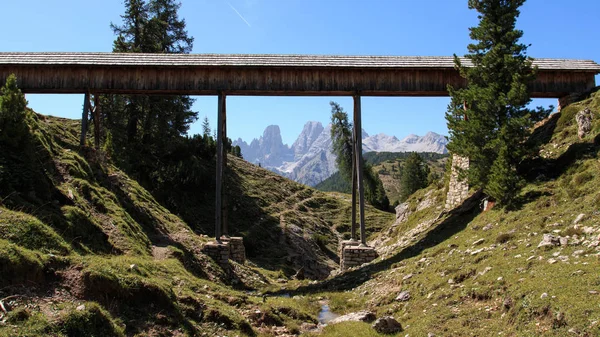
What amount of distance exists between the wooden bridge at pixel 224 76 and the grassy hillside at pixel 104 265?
395cm

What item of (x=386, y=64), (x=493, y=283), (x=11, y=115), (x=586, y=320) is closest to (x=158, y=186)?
(x=11, y=115)

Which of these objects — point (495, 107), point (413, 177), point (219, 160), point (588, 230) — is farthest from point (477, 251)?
point (413, 177)

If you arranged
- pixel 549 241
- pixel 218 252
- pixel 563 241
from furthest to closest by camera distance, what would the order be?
pixel 218 252
pixel 549 241
pixel 563 241

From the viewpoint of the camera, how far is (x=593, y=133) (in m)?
20.7

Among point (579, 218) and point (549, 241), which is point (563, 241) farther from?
point (579, 218)

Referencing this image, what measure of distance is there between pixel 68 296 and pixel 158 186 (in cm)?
2763

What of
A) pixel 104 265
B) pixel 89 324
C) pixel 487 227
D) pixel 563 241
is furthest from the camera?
pixel 487 227

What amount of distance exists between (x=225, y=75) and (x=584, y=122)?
19370 millimetres

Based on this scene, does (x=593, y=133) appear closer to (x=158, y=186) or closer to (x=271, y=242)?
(x=271, y=242)

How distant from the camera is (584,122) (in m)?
21.6

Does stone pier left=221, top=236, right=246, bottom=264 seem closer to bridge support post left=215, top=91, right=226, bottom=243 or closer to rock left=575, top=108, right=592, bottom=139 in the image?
bridge support post left=215, top=91, right=226, bottom=243

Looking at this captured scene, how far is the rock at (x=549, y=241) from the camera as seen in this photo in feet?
42.0

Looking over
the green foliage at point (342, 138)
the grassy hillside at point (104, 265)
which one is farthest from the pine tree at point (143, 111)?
the green foliage at point (342, 138)

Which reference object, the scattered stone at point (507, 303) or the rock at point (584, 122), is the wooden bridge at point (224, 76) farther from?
the scattered stone at point (507, 303)
